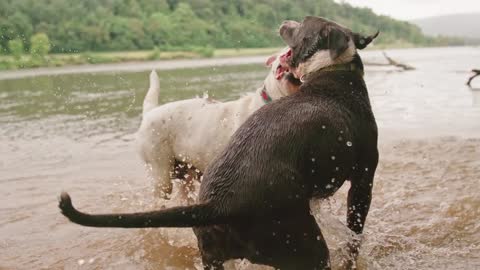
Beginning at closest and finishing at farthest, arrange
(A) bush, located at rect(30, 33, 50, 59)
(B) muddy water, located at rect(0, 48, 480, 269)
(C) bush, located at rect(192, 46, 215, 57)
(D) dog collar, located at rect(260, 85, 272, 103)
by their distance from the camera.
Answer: (D) dog collar, located at rect(260, 85, 272, 103) → (B) muddy water, located at rect(0, 48, 480, 269) → (A) bush, located at rect(30, 33, 50, 59) → (C) bush, located at rect(192, 46, 215, 57)

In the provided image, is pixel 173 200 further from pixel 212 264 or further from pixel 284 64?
pixel 212 264

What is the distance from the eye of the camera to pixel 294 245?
2773 millimetres

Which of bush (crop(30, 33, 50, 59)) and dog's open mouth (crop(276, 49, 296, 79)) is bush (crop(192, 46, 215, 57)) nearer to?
bush (crop(30, 33, 50, 59))

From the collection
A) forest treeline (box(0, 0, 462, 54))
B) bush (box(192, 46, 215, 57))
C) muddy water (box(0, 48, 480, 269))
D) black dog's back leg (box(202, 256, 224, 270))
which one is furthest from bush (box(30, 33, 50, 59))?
black dog's back leg (box(202, 256, 224, 270))

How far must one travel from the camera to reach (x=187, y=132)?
4.90 meters

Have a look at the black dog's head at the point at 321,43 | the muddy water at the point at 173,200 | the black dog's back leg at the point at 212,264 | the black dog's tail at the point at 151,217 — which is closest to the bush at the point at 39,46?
the muddy water at the point at 173,200

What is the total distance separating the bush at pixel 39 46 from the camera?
5288 cm

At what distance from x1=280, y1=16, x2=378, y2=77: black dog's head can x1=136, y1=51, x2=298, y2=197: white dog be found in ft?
2.49

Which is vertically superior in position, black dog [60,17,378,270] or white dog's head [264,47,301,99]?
white dog's head [264,47,301,99]

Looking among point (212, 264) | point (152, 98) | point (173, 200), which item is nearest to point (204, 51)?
point (152, 98)

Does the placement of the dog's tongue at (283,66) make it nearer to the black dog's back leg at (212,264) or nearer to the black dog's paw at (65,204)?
the black dog's back leg at (212,264)

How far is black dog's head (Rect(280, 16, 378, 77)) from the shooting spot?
342 centimetres

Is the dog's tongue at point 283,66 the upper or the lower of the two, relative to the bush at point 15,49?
upper

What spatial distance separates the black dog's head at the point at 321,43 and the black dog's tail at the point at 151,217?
4.48 feet
